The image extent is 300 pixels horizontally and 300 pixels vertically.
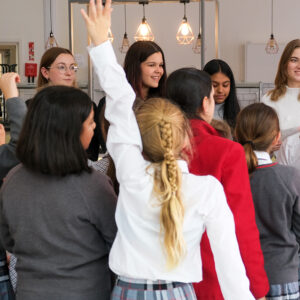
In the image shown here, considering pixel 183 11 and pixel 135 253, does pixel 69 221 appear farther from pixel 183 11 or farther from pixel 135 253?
pixel 183 11

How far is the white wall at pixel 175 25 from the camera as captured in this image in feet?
32.6

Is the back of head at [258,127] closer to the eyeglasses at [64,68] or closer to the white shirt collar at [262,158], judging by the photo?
the white shirt collar at [262,158]

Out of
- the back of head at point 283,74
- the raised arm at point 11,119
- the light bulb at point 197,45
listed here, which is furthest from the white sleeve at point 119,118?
the light bulb at point 197,45

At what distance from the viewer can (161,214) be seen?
4.31 ft

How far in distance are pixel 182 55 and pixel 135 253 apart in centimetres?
941

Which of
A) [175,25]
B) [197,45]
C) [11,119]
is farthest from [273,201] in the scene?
[175,25]

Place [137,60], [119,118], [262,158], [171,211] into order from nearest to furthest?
[171,211] < [119,118] < [262,158] < [137,60]

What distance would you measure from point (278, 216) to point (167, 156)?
76 centimetres

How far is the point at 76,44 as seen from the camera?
1013 centimetres

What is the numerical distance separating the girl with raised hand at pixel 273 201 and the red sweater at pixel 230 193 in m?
0.34

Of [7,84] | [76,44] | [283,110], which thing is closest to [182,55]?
[76,44]

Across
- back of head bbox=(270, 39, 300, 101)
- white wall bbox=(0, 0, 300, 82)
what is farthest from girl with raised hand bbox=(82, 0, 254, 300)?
white wall bbox=(0, 0, 300, 82)

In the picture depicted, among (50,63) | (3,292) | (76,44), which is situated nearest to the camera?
(3,292)

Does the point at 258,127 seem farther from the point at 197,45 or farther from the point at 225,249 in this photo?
the point at 197,45
